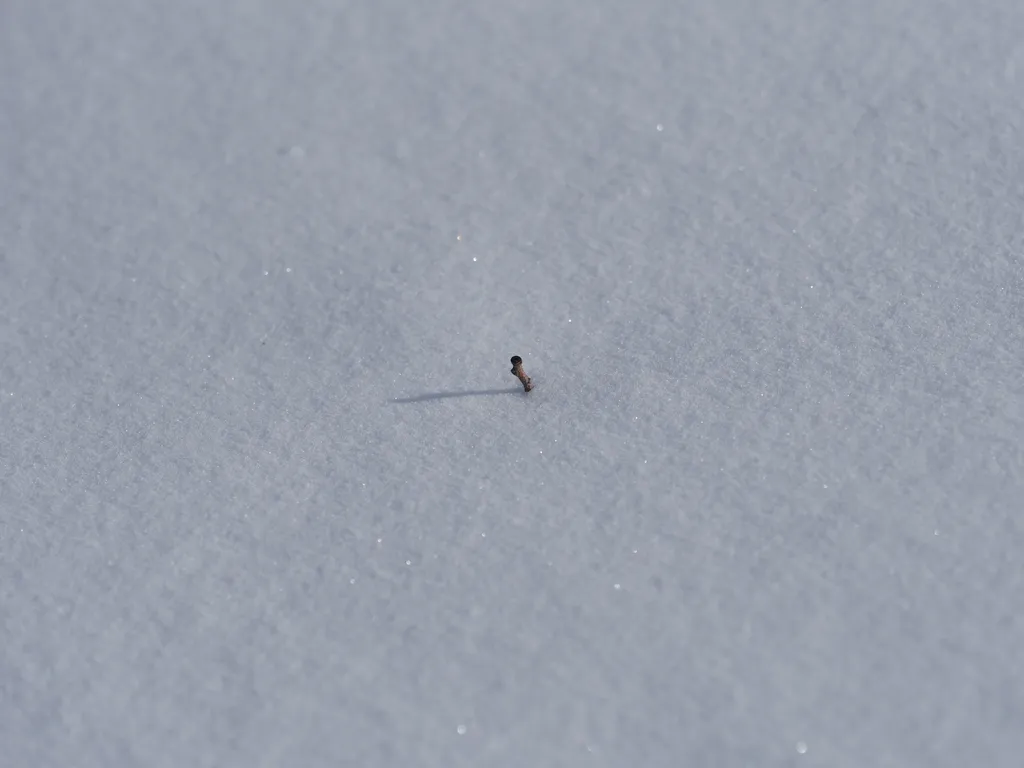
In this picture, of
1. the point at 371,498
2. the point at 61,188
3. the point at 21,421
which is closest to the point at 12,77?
the point at 61,188

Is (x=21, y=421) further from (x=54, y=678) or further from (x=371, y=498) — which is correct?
(x=371, y=498)

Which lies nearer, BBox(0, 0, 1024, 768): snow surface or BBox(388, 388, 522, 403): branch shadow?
BBox(0, 0, 1024, 768): snow surface

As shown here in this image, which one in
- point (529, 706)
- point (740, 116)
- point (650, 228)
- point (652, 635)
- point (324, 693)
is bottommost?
point (324, 693)

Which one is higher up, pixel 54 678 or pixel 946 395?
pixel 946 395

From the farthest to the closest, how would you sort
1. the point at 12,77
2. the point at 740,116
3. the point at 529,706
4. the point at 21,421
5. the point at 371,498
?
the point at 12,77 → the point at 740,116 → the point at 21,421 → the point at 371,498 → the point at 529,706

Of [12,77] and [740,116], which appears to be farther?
[12,77]

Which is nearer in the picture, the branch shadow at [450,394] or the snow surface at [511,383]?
the snow surface at [511,383]

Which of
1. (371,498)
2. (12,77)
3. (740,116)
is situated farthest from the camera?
(12,77)
